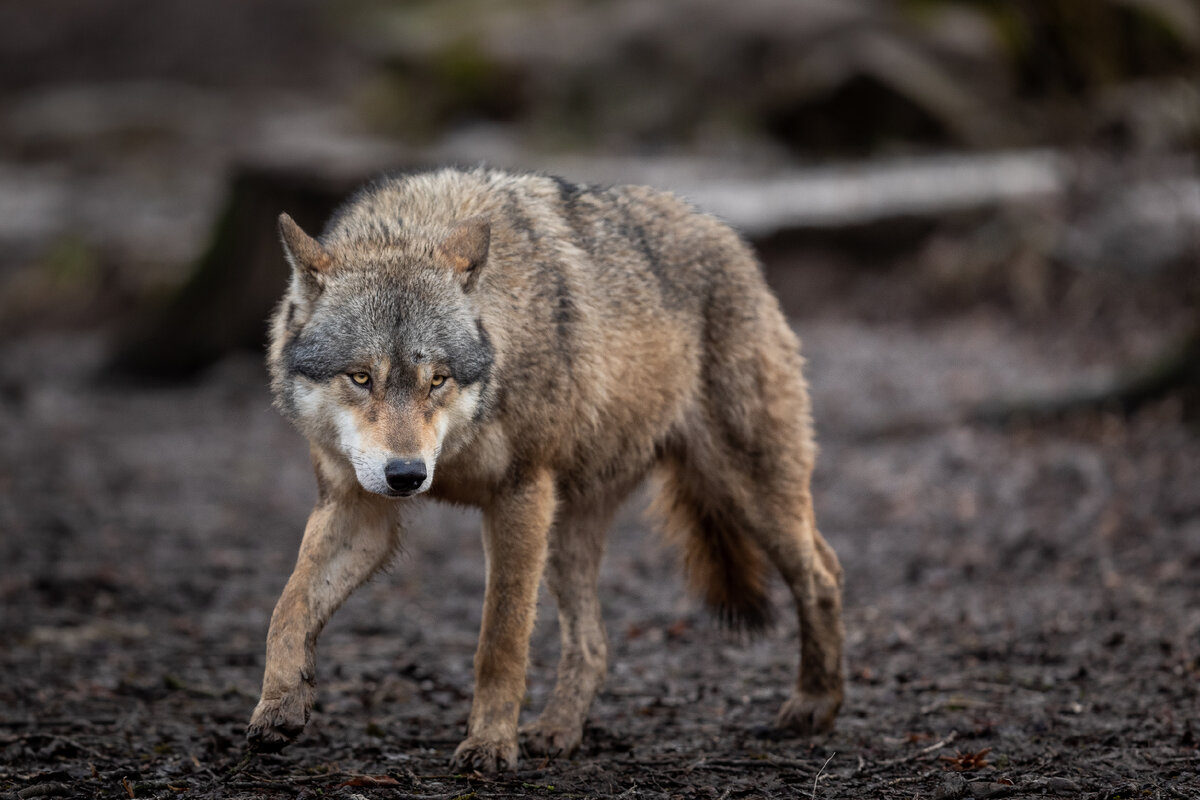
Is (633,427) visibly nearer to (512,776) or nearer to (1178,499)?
(512,776)

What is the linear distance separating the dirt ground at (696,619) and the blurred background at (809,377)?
0.03 metres

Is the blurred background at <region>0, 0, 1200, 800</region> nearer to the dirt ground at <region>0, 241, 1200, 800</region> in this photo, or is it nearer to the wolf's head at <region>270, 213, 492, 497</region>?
the dirt ground at <region>0, 241, 1200, 800</region>

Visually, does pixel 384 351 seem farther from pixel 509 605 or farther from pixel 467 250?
pixel 509 605

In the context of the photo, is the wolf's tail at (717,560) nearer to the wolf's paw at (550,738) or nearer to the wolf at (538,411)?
the wolf at (538,411)

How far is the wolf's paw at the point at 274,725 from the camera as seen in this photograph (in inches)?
153

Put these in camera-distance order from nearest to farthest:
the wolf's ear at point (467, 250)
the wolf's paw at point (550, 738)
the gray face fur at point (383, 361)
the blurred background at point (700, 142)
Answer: the gray face fur at point (383, 361), the wolf's ear at point (467, 250), the wolf's paw at point (550, 738), the blurred background at point (700, 142)

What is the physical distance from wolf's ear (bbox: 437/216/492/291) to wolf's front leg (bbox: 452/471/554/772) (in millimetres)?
784

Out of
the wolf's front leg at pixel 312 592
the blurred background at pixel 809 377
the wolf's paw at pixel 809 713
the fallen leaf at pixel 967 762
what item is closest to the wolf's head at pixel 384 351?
the wolf's front leg at pixel 312 592

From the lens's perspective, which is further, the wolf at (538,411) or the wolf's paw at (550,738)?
the wolf's paw at (550,738)

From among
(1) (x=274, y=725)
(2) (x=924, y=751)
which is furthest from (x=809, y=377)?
(1) (x=274, y=725)

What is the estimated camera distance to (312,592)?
418 cm

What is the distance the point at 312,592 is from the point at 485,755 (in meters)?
0.83

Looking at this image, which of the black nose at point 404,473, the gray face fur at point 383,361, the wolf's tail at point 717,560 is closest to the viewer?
the black nose at point 404,473

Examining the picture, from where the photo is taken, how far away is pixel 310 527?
4.28 m
